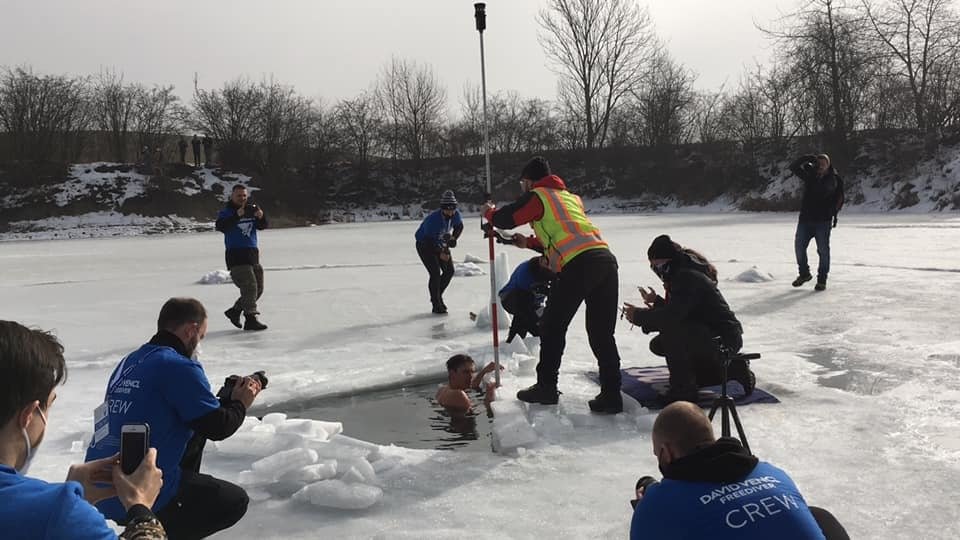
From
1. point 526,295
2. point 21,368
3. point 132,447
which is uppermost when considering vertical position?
point 21,368

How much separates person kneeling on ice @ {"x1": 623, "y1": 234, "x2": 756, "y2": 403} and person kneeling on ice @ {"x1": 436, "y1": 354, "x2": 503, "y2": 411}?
135 cm

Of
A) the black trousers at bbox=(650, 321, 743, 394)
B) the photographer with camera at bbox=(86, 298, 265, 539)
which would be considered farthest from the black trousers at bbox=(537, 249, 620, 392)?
the photographer with camera at bbox=(86, 298, 265, 539)

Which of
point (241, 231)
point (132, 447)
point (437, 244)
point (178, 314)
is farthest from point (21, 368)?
point (437, 244)

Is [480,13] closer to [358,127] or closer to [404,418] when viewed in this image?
[404,418]

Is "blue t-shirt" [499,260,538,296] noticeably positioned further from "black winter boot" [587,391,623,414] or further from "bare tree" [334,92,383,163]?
"bare tree" [334,92,383,163]

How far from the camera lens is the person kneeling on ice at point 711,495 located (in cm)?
179

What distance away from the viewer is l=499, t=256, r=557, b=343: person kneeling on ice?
7.02 metres

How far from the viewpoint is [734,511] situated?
179cm

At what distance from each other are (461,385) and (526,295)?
5.28 feet

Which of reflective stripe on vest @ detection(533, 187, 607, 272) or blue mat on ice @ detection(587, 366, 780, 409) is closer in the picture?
reflective stripe on vest @ detection(533, 187, 607, 272)

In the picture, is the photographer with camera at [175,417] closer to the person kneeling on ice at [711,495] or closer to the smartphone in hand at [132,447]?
the smartphone in hand at [132,447]

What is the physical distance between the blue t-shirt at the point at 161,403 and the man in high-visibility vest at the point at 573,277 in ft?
8.41

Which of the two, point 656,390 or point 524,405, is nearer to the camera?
point 524,405

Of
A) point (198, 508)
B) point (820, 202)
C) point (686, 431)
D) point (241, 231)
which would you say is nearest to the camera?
point (686, 431)
